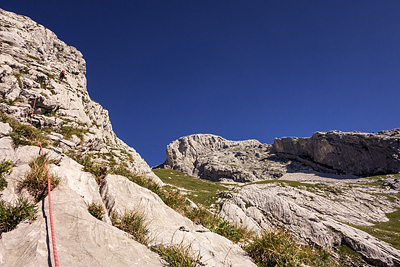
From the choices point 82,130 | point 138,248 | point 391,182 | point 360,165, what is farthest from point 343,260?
point 360,165

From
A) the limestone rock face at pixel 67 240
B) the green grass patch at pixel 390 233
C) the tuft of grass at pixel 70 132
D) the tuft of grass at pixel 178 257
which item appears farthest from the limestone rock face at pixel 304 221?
the tuft of grass at pixel 70 132

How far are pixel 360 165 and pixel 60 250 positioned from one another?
630 feet

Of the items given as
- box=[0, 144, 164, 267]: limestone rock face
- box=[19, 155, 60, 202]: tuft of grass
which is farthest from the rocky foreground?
box=[19, 155, 60, 202]: tuft of grass

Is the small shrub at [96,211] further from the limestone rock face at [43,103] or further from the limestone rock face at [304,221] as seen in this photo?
the limestone rock face at [43,103]

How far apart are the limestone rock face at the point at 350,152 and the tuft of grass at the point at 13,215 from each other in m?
180

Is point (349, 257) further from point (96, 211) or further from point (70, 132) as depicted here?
point (70, 132)

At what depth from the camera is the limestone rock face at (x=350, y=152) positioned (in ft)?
411

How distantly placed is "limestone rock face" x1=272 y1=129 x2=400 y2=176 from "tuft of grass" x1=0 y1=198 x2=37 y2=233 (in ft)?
590

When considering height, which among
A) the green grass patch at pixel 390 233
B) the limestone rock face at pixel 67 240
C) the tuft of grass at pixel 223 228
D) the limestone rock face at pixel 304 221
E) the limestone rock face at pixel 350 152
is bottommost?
the limestone rock face at pixel 67 240

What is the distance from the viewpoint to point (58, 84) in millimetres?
32031

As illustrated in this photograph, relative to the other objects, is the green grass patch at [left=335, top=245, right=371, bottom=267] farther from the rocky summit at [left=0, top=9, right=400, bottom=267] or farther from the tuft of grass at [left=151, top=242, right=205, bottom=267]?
the tuft of grass at [left=151, top=242, right=205, bottom=267]

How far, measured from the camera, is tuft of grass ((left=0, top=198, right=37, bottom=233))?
16.0 feet

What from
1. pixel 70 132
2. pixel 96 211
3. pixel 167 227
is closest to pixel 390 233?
pixel 167 227

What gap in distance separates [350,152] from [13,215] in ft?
631
